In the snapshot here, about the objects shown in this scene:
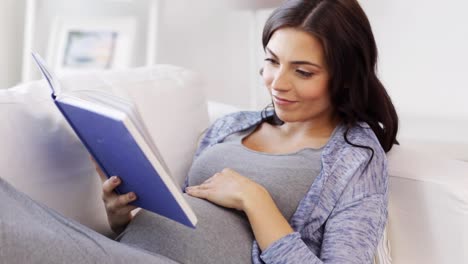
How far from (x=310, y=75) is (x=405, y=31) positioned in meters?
1.51

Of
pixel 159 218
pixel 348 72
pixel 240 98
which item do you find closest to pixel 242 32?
pixel 240 98

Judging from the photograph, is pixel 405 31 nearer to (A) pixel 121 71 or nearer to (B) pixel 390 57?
(B) pixel 390 57

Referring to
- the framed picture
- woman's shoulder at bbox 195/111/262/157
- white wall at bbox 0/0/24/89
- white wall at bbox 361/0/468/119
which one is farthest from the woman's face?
white wall at bbox 0/0/24/89

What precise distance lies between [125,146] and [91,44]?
2005 mm

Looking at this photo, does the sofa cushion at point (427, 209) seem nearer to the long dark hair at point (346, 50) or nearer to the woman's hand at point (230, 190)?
the long dark hair at point (346, 50)

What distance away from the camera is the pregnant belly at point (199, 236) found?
3.21 ft

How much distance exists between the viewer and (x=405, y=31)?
2502mm

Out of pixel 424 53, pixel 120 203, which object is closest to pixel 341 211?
pixel 120 203

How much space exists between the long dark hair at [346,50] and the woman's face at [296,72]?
0.01 m

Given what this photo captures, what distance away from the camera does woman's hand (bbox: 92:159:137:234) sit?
0.99 m

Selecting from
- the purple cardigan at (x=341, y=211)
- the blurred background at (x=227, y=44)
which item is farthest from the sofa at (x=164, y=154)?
the blurred background at (x=227, y=44)

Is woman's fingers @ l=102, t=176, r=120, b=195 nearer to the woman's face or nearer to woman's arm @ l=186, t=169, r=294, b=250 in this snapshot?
woman's arm @ l=186, t=169, r=294, b=250

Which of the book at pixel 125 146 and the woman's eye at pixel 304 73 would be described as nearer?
the book at pixel 125 146

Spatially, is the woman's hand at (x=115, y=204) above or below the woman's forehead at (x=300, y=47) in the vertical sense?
below
